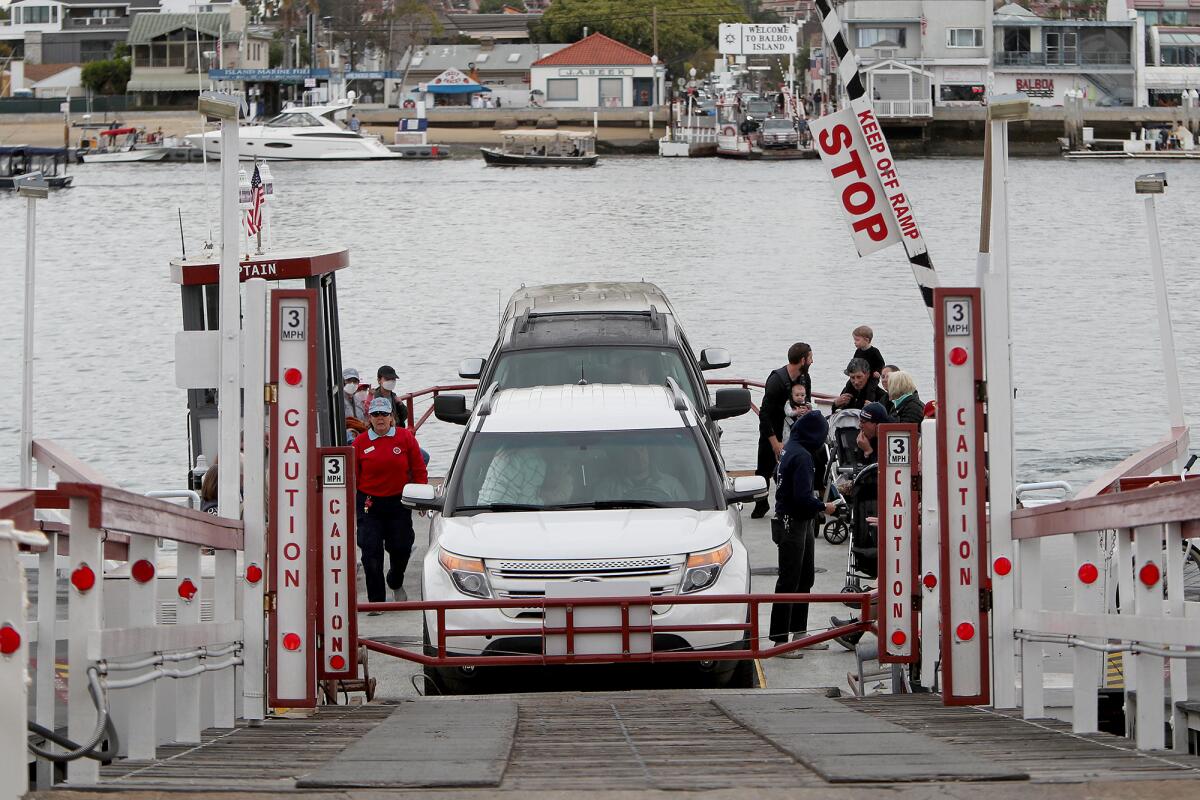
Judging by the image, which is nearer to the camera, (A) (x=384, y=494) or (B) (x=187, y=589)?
(B) (x=187, y=589)

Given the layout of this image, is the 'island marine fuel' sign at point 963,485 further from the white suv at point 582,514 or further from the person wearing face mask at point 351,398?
the person wearing face mask at point 351,398

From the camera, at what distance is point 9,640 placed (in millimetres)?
5191

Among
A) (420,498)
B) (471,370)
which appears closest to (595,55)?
(471,370)

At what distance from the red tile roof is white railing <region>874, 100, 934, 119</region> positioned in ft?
112

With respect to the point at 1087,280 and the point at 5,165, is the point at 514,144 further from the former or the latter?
the point at 1087,280

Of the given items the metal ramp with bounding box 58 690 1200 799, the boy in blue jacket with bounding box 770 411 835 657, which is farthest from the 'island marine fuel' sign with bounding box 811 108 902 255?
the metal ramp with bounding box 58 690 1200 799

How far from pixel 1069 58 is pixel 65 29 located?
326ft

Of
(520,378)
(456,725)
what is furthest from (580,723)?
(520,378)

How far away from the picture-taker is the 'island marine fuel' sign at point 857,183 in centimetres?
1423

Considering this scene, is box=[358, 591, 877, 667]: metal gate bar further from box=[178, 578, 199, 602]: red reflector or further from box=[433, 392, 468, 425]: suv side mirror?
box=[433, 392, 468, 425]: suv side mirror

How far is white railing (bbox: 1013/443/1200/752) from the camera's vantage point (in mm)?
6508

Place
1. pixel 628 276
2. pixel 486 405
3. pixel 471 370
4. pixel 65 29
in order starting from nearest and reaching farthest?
pixel 486 405
pixel 471 370
pixel 628 276
pixel 65 29

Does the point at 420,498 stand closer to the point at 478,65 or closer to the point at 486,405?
the point at 486,405

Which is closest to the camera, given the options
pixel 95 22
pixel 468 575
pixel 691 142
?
pixel 468 575
